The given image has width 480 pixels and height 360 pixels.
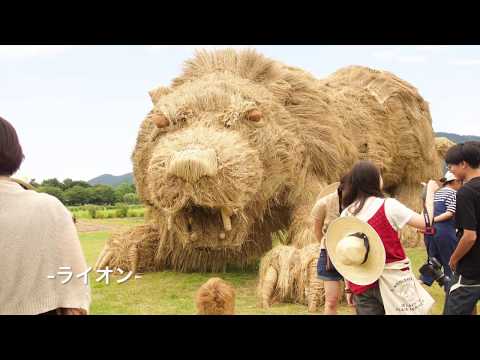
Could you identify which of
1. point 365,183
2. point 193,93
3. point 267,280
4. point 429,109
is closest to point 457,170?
point 365,183

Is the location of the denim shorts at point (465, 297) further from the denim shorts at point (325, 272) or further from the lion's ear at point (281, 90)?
the lion's ear at point (281, 90)

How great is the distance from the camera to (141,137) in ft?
18.3

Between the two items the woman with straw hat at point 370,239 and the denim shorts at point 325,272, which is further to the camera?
the denim shorts at point 325,272

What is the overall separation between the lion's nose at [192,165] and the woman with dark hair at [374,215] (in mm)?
1296

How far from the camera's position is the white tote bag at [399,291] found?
9.34ft

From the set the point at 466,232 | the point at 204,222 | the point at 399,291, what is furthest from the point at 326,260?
the point at 204,222

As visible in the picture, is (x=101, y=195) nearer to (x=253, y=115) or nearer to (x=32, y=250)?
(x=253, y=115)

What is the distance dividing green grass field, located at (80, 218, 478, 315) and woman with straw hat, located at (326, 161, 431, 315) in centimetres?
121

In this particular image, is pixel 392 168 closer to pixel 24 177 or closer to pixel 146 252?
pixel 146 252

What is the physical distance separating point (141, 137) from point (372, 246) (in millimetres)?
3293

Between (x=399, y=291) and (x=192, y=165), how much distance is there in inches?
70.4

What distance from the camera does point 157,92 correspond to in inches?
235

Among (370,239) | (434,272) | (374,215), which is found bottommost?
(434,272)

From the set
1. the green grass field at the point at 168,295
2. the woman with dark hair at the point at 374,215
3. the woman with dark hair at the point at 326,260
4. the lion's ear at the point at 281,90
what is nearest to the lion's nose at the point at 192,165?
the woman with dark hair at the point at 326,260
